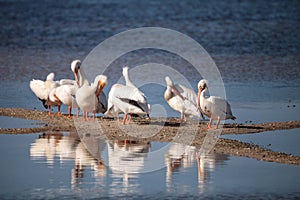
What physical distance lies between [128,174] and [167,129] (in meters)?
2.94

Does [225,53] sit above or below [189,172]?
above

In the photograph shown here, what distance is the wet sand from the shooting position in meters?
9.98

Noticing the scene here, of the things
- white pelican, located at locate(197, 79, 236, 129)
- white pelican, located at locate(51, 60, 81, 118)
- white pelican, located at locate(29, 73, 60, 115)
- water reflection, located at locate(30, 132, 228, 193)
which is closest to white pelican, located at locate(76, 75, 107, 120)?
white pelican, located at locate(51, 60, 81, 118)

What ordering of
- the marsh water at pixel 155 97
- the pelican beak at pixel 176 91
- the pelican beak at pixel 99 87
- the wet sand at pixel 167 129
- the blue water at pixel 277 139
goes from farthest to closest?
1. the pelican beak at pixel 176 91
2. the pelican beak at pixel 99 87
3. the blue water at pixel 277 139
4. the wet sand at pixel 167 129
5. the marsh water at pixel 155 97

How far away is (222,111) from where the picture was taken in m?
12.0

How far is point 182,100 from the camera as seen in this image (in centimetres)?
1300

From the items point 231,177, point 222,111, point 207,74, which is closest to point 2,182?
point 231,177

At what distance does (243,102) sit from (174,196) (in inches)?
277

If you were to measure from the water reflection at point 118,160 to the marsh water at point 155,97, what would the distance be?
0.01 m

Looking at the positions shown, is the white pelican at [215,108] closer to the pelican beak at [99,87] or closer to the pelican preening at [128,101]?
the pelican preening at [128,101]

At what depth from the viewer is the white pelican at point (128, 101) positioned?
1202 cm

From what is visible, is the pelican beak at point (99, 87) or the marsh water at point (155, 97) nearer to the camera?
the marsh water at point (155, 97)

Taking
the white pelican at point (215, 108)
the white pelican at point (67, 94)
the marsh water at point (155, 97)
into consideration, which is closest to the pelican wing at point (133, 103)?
the white pelican at point (215, 108)

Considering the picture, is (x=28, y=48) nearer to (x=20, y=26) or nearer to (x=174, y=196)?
(x=20, y=26)
